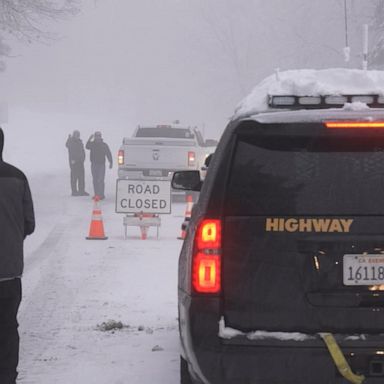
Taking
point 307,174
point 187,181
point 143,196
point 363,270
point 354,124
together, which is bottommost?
point 143,196

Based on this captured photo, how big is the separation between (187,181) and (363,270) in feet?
8.69

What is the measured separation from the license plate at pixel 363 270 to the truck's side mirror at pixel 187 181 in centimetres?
259

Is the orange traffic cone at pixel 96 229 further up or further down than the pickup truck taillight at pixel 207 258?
further down

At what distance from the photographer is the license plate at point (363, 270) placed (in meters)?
4.66

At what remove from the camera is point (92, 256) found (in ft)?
44.4

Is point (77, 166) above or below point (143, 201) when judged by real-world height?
below

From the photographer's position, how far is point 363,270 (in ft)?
15.3

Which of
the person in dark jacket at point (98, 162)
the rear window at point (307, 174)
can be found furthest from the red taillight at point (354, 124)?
the person in dark jacket at point (98, 162)

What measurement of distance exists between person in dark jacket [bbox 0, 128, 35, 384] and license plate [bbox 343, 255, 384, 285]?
235 cm

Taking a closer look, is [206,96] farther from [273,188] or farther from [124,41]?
[273,188]

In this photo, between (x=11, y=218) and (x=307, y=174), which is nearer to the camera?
(x=307, y=174)

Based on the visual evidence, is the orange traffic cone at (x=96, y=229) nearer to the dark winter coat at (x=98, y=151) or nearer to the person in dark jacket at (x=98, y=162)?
the person in dark jacket at (x=98, y=162)

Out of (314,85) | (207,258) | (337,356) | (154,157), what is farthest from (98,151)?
(337,356)

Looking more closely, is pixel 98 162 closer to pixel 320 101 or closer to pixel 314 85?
pixel 314 85
